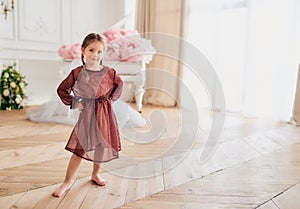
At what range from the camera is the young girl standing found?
112 centimetres

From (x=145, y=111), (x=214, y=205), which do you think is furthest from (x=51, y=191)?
(x=145, y=111)

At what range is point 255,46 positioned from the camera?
300 centimetres

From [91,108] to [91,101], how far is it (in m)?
0.03

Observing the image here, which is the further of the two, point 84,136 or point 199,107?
point 199,107

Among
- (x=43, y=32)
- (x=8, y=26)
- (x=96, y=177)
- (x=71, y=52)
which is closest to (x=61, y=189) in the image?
(x=96, y=177)

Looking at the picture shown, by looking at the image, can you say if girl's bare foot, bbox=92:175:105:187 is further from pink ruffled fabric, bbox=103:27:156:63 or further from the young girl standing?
pink ruffled fabric, bbox=103:27:156:63

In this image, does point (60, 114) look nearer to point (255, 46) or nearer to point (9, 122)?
point (9, 122)

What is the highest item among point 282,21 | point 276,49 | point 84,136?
point 282,21

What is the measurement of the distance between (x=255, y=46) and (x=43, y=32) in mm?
2537

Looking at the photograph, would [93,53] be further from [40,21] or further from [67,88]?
[40,21]

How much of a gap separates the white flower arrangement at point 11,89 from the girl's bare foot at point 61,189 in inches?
97.9

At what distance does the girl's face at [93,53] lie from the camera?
1109 mm

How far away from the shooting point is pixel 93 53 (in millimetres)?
1110

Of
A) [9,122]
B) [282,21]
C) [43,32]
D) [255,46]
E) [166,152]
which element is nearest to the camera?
[166,152]
